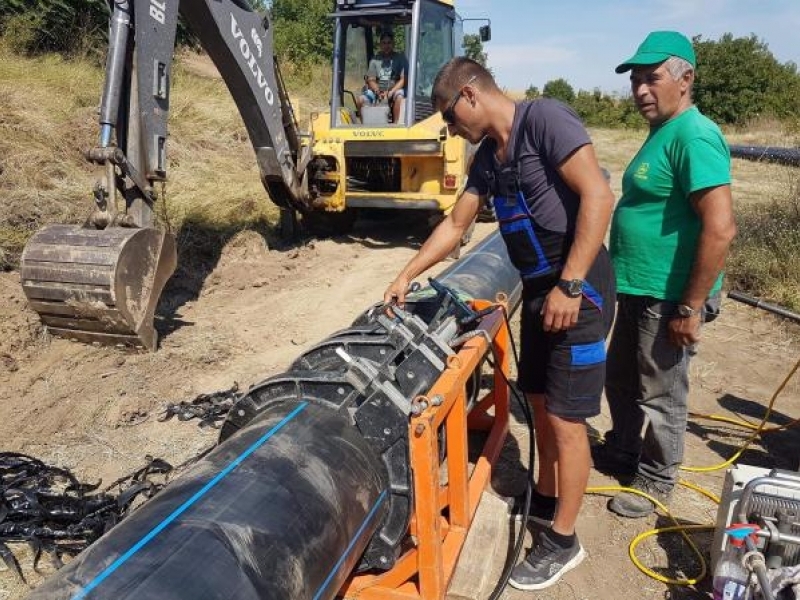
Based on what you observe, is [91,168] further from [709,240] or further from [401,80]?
[709,240]

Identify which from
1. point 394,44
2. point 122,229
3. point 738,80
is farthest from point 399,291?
point 738,80

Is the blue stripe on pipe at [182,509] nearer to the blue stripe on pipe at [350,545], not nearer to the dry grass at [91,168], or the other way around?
the blue stripe on pipe at [350,545]

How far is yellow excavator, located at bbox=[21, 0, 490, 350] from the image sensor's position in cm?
448

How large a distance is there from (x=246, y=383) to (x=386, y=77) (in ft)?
17.6

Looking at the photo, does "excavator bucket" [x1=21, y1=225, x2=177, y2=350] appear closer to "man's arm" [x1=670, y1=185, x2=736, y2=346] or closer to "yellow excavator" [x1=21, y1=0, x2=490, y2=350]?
"yellow excavator" [x1=21, y1=0, x2=490, y2=350]

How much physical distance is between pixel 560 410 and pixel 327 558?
1.25 meters

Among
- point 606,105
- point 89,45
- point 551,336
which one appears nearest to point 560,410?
point 551,336

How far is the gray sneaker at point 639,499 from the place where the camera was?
3.28 metres

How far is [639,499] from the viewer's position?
334 centimetres

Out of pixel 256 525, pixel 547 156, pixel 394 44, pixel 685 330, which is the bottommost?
pixel 256 525

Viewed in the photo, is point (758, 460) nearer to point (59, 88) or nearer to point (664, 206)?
point (664, 206)

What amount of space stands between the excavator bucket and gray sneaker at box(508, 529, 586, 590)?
10.2 ft

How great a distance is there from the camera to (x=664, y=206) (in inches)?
117

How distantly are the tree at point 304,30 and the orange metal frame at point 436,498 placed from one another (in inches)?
1013
